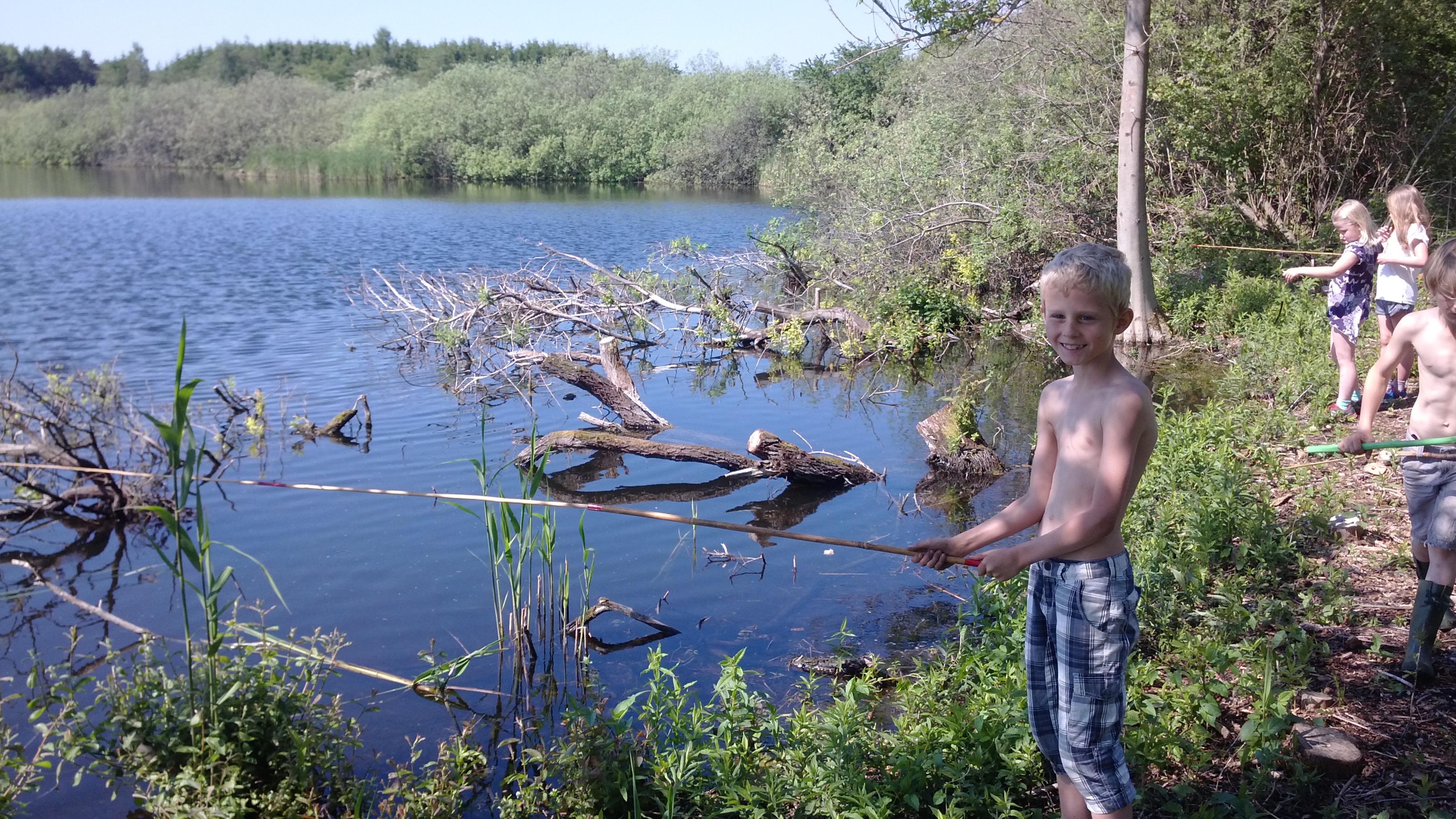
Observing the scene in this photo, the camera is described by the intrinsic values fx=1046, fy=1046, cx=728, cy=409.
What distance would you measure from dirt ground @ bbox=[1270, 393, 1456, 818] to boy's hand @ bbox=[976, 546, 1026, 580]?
123cm

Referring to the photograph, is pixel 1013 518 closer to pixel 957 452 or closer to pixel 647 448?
pixel 957 452

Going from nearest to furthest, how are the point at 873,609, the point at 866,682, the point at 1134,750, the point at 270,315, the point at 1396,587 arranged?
the point at 1134,750 < the point at 866,682 < the point at 1396,587 < the point at 873,609 < the point at 270,315

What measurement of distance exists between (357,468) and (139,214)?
28.6 metres

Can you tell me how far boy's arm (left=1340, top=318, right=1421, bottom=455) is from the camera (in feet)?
12.1

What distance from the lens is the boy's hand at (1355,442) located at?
3.47 meters

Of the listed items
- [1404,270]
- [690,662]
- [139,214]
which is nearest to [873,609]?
[690,662]

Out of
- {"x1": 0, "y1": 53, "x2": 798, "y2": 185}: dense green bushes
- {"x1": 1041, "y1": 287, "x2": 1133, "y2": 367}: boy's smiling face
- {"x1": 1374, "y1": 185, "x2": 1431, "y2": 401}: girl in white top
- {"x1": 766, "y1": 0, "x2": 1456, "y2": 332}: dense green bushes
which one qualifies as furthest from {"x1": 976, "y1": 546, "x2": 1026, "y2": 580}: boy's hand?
{"x1": 0, "y1": 53, "x2": 798, "y2": 185}: dense green bushes

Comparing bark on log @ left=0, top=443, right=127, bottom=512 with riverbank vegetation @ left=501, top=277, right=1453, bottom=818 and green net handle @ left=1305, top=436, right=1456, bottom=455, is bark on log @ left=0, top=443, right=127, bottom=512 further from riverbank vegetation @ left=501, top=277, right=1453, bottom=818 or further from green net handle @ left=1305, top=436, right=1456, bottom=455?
green net handle @ left=1305, top=436, right=1456, bottom=455

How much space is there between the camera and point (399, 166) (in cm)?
5216

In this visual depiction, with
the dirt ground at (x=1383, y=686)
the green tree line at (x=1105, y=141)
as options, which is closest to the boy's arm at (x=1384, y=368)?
the dirt ground at (x=1383, y=686)

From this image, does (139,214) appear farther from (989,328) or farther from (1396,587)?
(1396,587)

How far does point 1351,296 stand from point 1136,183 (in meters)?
4.50

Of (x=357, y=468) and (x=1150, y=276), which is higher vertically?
(x=1150, y=276)

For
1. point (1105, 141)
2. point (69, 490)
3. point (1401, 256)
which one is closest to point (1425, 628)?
point (1401, 256)
